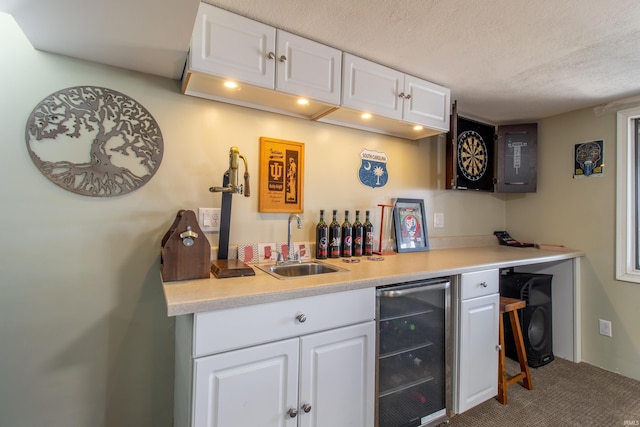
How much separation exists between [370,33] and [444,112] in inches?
36.5

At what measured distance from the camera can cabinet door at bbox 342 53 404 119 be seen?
1757 mm

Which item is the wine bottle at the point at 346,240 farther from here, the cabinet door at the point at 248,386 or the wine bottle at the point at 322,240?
the cabinet door at the point at 248,386

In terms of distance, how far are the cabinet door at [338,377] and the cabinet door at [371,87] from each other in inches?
50.2

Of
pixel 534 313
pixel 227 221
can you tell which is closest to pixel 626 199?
pixel 534 313

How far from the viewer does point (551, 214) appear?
2.78 metres

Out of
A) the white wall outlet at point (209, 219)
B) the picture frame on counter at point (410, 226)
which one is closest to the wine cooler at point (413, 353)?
the picture frame on counter at point (410, 226)

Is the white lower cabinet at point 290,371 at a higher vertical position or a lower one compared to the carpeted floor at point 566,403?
higher

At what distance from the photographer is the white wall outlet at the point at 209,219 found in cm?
166

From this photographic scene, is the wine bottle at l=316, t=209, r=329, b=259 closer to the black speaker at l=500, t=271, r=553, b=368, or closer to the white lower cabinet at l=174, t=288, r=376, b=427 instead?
the white lower cabinet at l=174, t=288, r=376, b=427

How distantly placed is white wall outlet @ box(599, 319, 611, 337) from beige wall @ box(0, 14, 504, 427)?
111 inches

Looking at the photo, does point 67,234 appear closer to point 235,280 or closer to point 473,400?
point 235,280

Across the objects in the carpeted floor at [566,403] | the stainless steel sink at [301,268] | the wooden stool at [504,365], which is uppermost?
the stainless steel sink at [301,268]

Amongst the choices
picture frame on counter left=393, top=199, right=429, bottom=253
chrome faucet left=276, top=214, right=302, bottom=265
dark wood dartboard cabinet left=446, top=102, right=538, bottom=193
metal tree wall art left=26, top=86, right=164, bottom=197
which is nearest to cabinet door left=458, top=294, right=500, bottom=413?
picture frame on counter left=393, top=199, right=429, bottom=253

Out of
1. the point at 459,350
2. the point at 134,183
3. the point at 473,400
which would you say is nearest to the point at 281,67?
the point at 134,183
